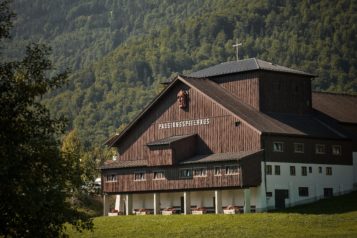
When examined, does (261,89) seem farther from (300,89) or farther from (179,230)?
(179,230)

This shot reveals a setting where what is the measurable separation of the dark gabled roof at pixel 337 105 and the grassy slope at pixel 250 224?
1602 centimetres

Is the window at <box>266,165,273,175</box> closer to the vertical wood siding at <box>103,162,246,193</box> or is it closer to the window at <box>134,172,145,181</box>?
the vertical wood siding at <box>103,162,246,193</box>

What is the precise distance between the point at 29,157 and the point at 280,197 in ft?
147

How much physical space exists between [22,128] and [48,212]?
4.16 metres

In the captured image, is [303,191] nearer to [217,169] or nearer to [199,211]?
[217,169]

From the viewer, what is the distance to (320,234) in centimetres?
6000

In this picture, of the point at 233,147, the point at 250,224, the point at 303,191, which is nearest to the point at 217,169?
the point at 233,147

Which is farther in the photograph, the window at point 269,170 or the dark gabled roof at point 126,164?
the dark gabled roof at point 126,164

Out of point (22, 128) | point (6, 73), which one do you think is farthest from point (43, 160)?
point (6, 73)

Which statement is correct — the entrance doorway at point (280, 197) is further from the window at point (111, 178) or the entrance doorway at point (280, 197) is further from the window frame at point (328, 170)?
the window at point (111, 178)

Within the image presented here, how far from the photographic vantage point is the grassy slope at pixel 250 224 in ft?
206

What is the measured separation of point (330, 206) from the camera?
253ft

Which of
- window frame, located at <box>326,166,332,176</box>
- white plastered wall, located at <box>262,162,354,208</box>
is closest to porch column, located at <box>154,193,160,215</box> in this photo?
white plastered wall, located at <box>262,162,354,208</box>

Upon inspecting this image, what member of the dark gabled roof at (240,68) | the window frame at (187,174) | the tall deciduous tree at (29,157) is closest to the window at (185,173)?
the window frame at (187,174)
